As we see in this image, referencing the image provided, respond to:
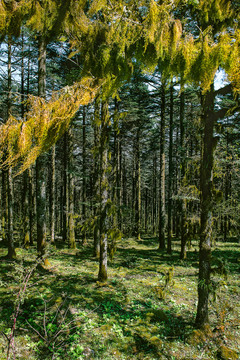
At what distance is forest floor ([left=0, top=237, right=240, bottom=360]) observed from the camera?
3.94m

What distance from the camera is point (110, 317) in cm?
512

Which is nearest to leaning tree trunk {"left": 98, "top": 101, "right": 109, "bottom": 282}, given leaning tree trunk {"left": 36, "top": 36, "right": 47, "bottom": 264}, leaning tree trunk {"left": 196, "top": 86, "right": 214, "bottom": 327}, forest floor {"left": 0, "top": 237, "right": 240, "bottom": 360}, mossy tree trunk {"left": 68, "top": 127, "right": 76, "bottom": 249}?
forest floor {"left": 0, "top": 237, "right": 240, "bottom": 360}

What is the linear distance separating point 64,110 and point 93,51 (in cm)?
155

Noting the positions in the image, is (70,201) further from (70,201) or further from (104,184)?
(104,184)

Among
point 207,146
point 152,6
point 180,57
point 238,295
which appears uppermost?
point 152,6

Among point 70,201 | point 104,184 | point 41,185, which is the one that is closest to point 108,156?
point 104,184

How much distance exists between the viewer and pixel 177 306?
6043 mm

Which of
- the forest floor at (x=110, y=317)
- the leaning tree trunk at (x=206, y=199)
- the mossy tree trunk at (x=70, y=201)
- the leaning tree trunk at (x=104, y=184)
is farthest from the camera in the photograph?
the mossy tree trunk at (x=70, y=201)

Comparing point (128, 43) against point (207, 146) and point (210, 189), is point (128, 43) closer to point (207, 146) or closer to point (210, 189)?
point (207, 146)

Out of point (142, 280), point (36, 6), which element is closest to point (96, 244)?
point (142, 280)

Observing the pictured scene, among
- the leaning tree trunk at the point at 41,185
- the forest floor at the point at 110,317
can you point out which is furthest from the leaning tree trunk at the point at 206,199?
the leaning tree trunk at the point at 41,185

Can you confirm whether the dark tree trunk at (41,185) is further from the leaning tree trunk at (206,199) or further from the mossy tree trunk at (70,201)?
the leaning tree trunk at (206,199)

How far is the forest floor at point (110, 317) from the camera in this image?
3936 millimetres

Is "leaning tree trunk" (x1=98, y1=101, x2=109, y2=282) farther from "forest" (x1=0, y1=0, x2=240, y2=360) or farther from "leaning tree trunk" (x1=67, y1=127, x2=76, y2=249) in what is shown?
"leaning tree trunk" (x1=67, y1=127, x2=76, y2=249)
